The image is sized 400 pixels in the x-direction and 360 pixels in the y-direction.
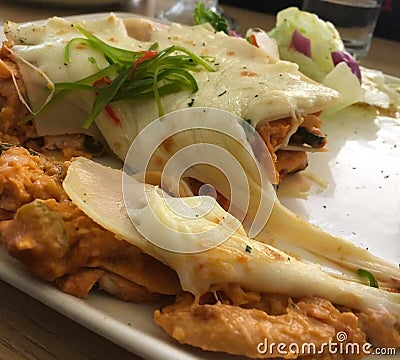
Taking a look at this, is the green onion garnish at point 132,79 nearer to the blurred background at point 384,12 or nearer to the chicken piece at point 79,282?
the chicken piece at point 79,282

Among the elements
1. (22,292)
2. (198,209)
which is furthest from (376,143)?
(22,292)

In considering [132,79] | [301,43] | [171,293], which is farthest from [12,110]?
→ [301,43]

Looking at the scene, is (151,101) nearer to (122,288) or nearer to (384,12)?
(122,288)

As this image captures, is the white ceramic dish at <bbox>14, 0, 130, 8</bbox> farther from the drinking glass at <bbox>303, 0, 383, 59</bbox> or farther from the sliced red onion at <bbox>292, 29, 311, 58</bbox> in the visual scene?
the sliced red onion at <bbox>292, 29, 311, 58</bbox>

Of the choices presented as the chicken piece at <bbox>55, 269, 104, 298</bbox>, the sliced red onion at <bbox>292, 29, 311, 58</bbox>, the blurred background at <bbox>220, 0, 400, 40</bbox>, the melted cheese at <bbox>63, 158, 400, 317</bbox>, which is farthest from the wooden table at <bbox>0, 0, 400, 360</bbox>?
the blurred background at <bbox>220, 0, 400, 40</bbox>

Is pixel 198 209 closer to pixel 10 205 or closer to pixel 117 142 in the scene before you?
pixel 10 205

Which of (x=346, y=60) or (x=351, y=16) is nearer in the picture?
(x=346, y=60)
